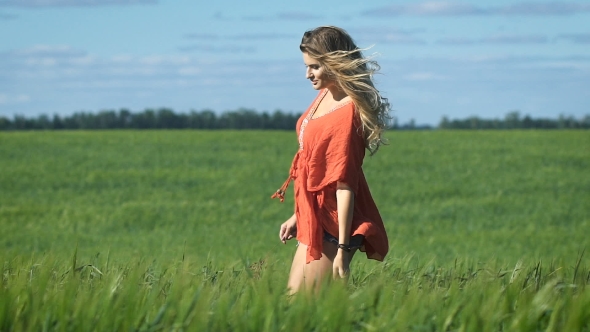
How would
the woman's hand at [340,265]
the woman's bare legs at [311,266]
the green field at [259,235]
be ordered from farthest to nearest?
the woman's bare legs at [311,266]
the woman's hand at [340,265]
the green field at [259,235]

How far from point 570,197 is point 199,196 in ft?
24.7

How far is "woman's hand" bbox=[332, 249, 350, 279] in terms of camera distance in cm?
468

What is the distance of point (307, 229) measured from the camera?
192 inches

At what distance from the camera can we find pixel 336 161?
15.6 feet

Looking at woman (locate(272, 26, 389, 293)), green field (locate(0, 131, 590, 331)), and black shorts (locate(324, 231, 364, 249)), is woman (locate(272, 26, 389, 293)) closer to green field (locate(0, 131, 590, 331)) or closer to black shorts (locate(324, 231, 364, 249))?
black shorts (locate(324, 231, 364, 249))

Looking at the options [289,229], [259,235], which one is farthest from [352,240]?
[259,235]

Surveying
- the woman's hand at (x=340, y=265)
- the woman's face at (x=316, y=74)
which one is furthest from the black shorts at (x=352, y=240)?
the woman's face at (x=316, y=74)

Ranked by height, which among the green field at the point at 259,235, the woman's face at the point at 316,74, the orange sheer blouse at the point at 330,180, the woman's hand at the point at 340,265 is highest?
the woman's face at the point at 316,74

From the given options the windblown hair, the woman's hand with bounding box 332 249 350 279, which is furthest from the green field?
the windblown hair

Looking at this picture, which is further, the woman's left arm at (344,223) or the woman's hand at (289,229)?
the woman's hand at (289,229)

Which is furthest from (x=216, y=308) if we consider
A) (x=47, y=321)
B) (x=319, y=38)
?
(x=319, y=38)

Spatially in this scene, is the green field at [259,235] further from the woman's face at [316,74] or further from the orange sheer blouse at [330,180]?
the woman's face at [316,74]

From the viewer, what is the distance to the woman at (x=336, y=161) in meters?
4.75

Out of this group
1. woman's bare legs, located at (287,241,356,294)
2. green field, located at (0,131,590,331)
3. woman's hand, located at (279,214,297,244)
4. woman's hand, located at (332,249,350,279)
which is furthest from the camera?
woman's hand, located at (279,214,297,244)
